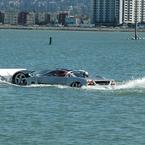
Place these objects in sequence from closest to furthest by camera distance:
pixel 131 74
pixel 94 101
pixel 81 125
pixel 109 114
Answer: pixel 81 125, pixel 109 114, pixel 94 101, pixel 131 74

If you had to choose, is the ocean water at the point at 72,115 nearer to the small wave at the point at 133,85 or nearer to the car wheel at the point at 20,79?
the small wave at the point at 133,85

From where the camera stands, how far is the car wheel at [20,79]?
53469 mm

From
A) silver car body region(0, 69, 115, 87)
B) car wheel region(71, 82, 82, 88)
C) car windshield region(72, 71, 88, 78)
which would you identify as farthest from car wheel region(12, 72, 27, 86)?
car wheel region(71, 82, 82, 88)

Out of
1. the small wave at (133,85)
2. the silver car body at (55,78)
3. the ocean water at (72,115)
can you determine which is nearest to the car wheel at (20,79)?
the silver car body at (55,78)

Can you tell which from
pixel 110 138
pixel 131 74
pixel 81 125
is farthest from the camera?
pixel 131 74

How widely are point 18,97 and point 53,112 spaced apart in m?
6.75

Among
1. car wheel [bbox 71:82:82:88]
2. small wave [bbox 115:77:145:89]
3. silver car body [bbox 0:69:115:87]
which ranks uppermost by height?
silver car body [bbox 0:69:115:87]

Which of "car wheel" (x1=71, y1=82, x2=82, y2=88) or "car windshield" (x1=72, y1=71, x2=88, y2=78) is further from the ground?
"car windshield" (x1=72, y1=71, x2=88, y2=78)

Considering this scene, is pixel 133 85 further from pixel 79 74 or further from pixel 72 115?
pixel 72 115

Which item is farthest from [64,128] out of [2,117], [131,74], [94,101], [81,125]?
[131,74]

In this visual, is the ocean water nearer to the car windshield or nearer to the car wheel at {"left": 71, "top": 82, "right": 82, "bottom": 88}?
the car wheel at {"left": 71, "top": 82, "right": 82, "bottom": 88}

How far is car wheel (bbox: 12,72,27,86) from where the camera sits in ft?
175

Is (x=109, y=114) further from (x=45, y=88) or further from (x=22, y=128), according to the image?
(x=45, y=88)

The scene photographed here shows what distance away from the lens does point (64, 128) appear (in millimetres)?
35969
